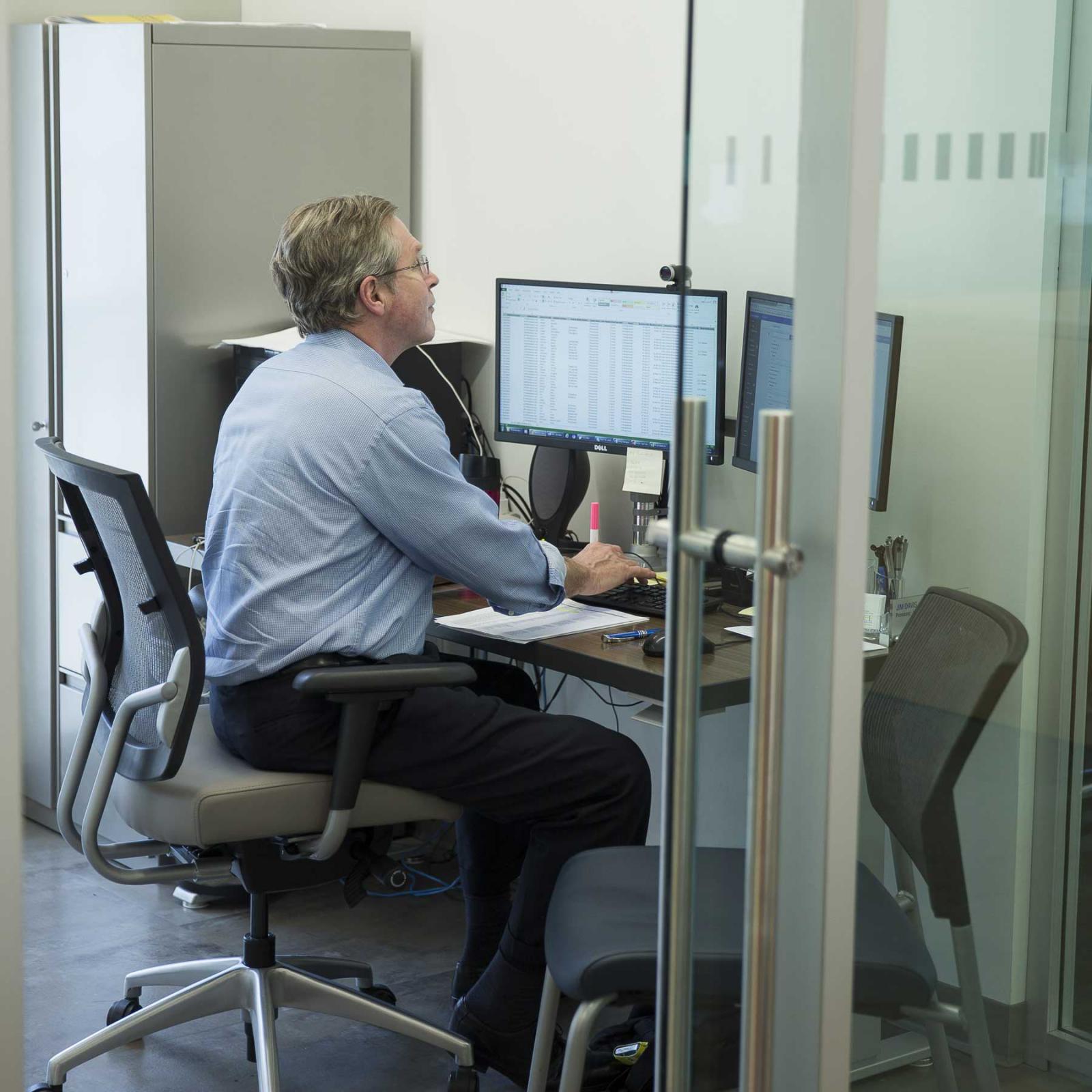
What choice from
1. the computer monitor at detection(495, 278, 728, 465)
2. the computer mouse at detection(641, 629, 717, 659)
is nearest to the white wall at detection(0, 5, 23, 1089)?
the computer mouse at detection(641, 629, 717, 659)

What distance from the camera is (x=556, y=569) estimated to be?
2398 mm

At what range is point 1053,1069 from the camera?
1340 millimetres

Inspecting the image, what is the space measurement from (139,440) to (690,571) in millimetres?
2262

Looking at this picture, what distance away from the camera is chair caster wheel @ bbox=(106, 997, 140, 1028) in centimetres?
254

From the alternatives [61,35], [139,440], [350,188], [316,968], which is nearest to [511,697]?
[316,968]

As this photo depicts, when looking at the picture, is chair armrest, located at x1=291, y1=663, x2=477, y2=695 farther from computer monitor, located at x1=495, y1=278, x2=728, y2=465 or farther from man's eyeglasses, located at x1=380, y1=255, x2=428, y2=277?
computer monitor, located at x1=495, y1=278, x2=728, y2=465

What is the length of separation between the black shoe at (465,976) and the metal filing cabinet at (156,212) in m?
1.22

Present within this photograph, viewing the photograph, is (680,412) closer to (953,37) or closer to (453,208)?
(953,37)

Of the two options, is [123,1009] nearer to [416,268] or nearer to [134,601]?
[134,601]

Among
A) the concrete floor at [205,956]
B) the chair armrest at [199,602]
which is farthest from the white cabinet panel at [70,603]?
the chair armrest at [199,602]

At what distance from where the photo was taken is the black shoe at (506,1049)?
242 cm

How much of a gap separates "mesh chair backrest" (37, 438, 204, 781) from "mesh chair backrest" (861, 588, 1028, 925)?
3.71 feet

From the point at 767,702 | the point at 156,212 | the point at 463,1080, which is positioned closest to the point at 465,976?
the point at 463,1080

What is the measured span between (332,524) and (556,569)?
0.37 m
